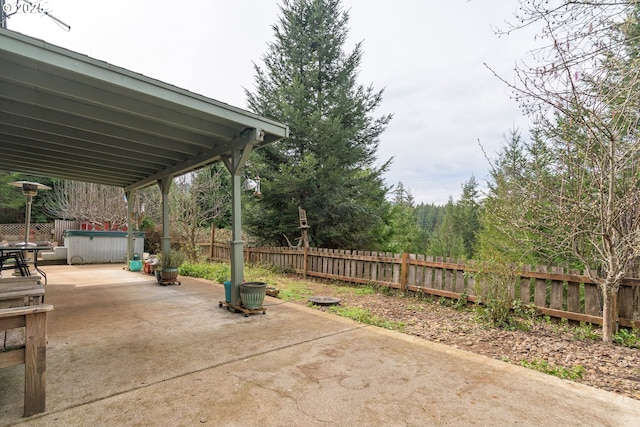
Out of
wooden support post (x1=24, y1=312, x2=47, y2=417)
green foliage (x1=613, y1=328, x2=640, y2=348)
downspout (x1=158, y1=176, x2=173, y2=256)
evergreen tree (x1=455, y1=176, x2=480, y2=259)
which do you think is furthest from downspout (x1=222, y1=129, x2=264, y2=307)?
evergreen tree (x1=455, y1=176, x2=480, y2=259)

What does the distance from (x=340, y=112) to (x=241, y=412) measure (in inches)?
362

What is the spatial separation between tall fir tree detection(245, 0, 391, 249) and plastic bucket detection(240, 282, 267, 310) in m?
4.91

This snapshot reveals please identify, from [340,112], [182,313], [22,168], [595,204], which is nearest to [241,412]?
[182,313]

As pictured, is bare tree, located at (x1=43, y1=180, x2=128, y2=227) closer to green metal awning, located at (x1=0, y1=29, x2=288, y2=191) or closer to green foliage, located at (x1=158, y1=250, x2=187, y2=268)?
green metal awning, located at (x1=0, y1=29, x2=288, y2=191)

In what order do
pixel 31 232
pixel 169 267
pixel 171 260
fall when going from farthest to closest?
pixel 31 232
pixel 171 260
pixel 169 267

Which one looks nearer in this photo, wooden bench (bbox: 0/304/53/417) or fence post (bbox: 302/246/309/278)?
wooden bench (bbox: 0/304/53/417)

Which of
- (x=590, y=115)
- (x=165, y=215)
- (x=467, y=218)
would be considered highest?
(x=590, y=115)

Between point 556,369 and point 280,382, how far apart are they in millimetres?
2396

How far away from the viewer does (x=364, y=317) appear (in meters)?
4.21

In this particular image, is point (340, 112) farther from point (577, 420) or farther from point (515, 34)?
point (577, 420)

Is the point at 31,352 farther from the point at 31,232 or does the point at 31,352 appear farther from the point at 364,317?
the point at 31,232

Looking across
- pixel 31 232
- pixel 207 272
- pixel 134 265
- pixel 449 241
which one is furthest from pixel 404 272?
pixel 31 232

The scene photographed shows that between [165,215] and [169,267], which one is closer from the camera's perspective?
[169,267]

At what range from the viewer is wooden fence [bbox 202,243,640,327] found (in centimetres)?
380
